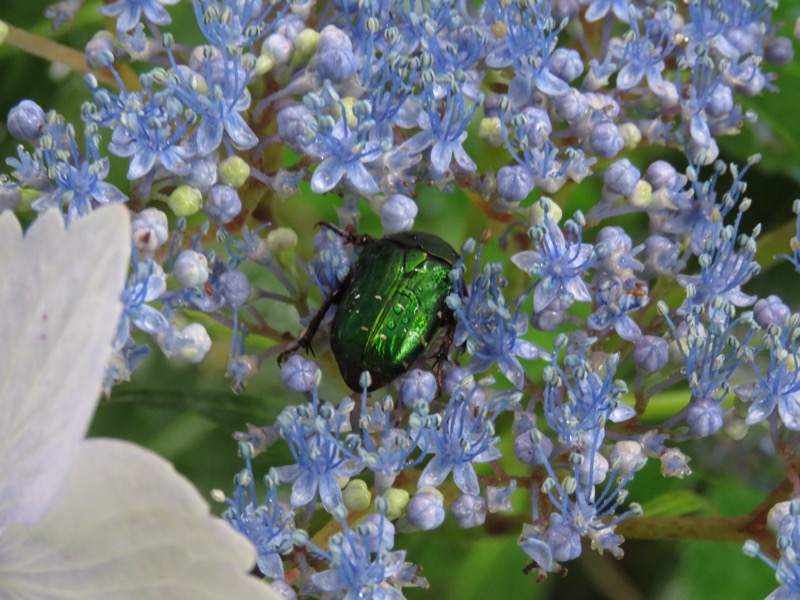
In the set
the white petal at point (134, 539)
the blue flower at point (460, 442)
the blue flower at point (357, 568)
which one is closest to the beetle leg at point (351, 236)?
the blue flower at point (460, 442)

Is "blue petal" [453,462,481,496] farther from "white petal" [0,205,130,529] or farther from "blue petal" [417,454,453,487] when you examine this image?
"white petal" [0,205,130,529]

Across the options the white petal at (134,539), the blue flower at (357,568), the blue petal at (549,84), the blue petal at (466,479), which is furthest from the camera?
the blue petal at (549,84)

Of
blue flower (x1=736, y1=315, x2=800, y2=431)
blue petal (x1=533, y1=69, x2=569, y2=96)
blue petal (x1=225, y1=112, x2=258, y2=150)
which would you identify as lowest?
blue flower (x1=736, y1=315, x2=800, y2=431)

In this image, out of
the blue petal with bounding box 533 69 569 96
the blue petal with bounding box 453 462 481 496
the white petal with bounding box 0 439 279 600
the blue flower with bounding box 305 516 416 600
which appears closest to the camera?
the white petal with bounding box 0 439 279 600

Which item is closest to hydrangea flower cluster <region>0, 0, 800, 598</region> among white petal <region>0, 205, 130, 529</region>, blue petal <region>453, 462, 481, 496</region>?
blue petal <region>453, 462, 481, 496</region>

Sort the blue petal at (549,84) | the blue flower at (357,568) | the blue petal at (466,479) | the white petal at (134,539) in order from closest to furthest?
the white petal at (134,539)
the blue flower at (357,568)
the blue petal at (466,479)
the blue petal at (549,84)

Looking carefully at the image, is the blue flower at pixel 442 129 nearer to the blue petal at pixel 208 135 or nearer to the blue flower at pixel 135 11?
the blue petal at pixel 208 135

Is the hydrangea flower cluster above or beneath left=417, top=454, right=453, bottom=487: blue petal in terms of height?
above
